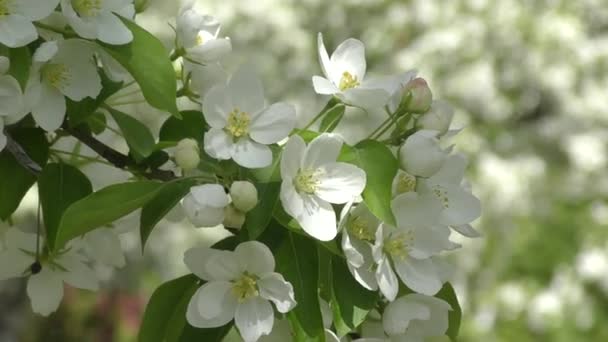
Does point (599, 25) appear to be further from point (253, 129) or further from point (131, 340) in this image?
point (253, 129)

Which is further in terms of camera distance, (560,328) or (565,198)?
(565,198)

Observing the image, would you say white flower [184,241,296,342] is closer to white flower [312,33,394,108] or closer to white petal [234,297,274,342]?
white petal [234,297,274,342]

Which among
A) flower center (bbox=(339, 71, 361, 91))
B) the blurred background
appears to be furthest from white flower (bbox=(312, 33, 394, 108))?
the blurred background

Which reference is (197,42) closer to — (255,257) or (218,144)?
(218,144)

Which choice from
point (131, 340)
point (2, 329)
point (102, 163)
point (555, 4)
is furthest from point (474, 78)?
point (102, 163)

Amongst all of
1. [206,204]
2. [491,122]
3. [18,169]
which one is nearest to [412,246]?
[206,204]

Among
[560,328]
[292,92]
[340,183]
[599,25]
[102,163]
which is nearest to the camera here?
[340,183]
